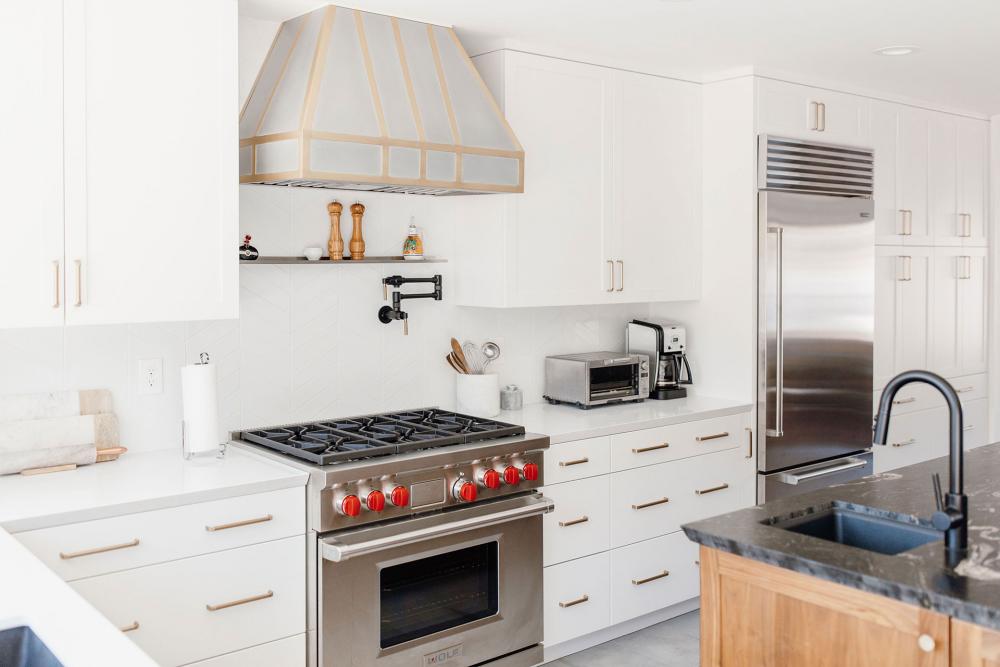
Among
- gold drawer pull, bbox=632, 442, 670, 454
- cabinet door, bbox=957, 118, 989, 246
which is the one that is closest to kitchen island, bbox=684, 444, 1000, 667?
gold drawer pull, bbox=632, 442, 670, 454

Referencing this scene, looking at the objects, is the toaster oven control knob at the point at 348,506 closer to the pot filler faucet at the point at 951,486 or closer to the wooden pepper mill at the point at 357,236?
the wooden pepper mill at the point at 357,236

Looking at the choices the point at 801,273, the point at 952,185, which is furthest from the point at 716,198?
the point at 952,185

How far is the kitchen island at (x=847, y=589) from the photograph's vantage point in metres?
1.83

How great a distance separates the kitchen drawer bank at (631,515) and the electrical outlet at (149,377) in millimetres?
1403

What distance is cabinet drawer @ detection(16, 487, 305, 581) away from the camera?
245cm

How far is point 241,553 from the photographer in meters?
2.77

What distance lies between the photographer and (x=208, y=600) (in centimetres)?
271

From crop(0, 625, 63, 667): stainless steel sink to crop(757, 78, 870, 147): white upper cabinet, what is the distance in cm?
362

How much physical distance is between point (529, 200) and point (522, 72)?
20.0 inches

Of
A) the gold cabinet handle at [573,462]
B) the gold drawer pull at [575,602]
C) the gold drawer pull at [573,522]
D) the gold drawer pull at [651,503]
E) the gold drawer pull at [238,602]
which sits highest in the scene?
the gold cabinet handle at [573,462]

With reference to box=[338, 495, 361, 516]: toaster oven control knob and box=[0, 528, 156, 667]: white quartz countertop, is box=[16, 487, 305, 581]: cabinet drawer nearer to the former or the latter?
box=[338, 495, 361, 516]: toaster oven control knob

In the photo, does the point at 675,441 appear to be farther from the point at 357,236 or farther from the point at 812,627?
the point at 812,627

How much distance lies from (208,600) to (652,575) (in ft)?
6.37

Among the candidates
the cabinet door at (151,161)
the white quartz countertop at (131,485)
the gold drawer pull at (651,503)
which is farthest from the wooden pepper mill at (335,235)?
the gold drawer pull at (651,503)
